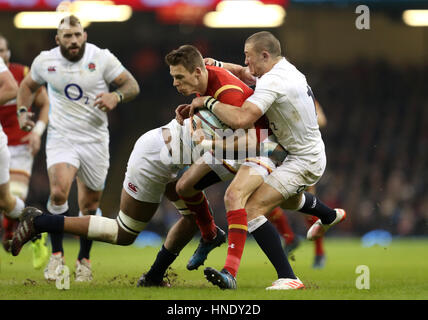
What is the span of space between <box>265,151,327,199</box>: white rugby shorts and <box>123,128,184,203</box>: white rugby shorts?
0.87m

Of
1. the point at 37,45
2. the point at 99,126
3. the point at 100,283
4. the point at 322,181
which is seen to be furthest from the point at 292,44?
the point at 100,283

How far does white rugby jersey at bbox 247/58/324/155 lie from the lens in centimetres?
637

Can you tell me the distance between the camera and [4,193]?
26.8 ft

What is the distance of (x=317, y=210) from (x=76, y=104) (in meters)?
3.03

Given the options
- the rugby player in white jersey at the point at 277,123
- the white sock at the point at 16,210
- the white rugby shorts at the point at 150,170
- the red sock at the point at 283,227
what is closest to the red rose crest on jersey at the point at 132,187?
the white rugby shorts at the point at 150,170

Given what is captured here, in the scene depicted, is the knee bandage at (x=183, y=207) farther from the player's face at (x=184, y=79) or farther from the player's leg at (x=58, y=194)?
the player's leg at (x=58, y=194)

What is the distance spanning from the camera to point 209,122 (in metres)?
6.54

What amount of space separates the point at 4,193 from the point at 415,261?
20.3 feet

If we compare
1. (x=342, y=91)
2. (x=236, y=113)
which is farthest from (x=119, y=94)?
(x=342, y=91)

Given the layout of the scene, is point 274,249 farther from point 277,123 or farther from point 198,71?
point 198,71

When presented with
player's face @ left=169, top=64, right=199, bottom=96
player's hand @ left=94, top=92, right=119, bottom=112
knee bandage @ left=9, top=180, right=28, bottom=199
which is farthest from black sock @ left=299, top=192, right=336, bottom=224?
knee bandage @ left=9, top=180, right=28, bottom=199
